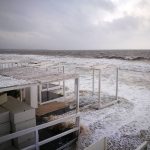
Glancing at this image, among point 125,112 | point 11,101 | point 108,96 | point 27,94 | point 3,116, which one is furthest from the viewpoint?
point 108,96

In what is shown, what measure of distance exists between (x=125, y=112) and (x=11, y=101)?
222 inches

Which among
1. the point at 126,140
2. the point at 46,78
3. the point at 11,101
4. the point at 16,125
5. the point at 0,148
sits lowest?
the point at 126,140

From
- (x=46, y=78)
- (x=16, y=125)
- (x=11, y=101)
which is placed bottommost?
(x=16, y=125)

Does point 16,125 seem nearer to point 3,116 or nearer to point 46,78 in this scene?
point 3,116

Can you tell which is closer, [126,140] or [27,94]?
[126,140]

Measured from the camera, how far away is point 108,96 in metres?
12.2

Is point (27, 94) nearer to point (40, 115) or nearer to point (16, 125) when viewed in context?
point (40, 115)

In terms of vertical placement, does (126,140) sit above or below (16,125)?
below

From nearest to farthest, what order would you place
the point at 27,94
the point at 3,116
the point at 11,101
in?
the point at 3,116 < the point at 11,101 < the point at 27,94

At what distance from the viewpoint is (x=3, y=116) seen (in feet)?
16.1

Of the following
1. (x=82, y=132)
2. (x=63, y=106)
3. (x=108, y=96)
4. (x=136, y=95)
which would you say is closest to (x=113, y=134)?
(x=82, y=132)

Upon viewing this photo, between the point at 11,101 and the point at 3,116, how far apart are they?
0.85 meters

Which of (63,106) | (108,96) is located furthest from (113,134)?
(108,96)

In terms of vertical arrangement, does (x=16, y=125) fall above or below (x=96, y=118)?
above
